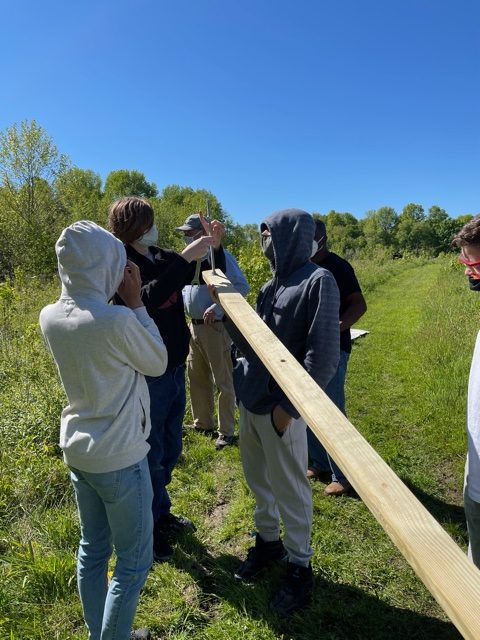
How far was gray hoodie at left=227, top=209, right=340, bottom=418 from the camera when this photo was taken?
223 cm

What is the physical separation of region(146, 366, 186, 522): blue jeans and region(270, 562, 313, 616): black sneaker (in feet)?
3.33

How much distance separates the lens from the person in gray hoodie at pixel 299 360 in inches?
88.3

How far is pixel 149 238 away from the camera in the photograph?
8.50ft

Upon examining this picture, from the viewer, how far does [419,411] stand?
5.13 meters

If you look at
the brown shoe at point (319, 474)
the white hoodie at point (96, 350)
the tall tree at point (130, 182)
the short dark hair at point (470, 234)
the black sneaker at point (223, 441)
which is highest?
the tall tree at point (130, 182)

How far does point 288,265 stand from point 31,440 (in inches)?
124

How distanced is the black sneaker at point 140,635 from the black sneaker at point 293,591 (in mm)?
699

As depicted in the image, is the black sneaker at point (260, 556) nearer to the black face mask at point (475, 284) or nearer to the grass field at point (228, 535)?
the grass field at point (228, 535)

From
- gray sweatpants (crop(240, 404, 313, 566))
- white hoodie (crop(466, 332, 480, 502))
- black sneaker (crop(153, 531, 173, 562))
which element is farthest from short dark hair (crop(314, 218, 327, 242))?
black sneaker (crop(153, 531, 173, 562))

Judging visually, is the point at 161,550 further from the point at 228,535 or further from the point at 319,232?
the point at 319,232

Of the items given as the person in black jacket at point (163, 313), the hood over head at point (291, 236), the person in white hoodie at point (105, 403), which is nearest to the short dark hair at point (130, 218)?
the person in black jacket at point (163, 313)

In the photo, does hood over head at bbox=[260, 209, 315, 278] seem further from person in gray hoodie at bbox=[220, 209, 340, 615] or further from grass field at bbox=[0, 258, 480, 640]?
grass field at bbox=[0, 258, 480, 640]

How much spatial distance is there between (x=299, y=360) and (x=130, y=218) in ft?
4.20

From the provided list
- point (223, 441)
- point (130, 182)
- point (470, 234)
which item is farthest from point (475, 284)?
point (130, 182)
